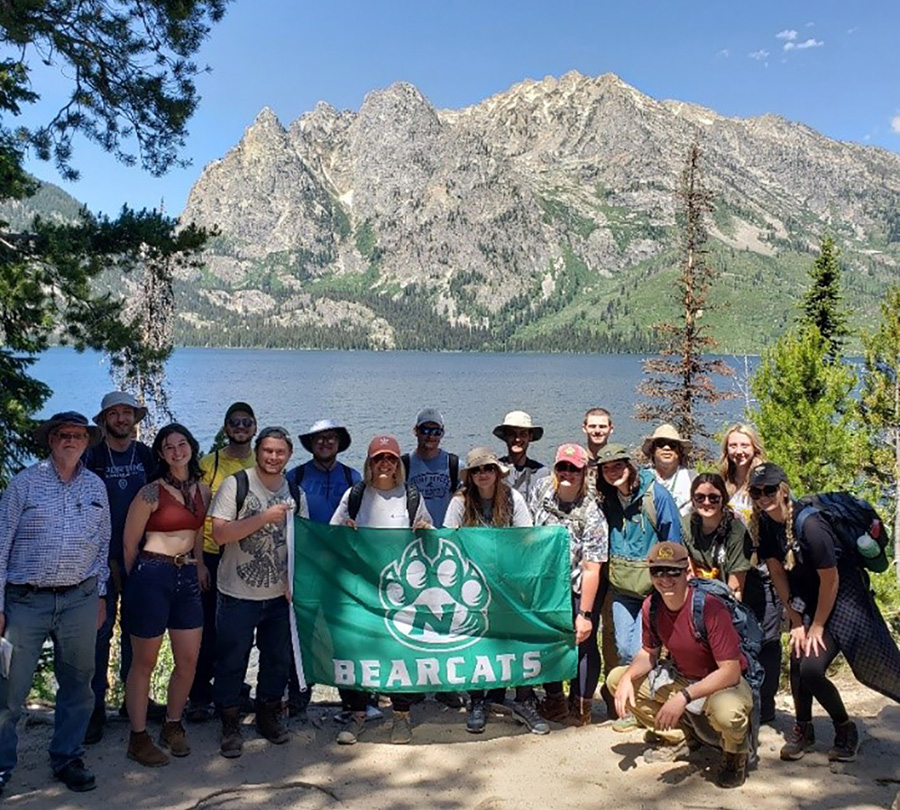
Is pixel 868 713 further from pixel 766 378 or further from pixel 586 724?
pixel 766 378

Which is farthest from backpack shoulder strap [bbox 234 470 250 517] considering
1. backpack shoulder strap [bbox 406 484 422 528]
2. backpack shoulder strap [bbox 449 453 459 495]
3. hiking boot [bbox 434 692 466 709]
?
hiking boot [bbox 434 692 466 709]

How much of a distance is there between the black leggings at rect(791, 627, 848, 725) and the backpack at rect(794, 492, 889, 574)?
54cm

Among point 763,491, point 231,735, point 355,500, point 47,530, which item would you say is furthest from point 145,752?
point 763,491

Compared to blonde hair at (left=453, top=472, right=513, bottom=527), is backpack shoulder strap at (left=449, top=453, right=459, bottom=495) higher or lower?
higher

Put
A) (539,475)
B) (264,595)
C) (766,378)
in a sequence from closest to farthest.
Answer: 1. (264,595)
2. (539,475)
3. (766,378)

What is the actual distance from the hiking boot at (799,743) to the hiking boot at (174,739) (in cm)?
410

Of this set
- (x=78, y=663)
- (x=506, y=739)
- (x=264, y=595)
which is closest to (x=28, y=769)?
(x=78, y=663)

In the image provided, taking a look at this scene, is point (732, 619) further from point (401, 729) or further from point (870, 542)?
point (401, 729)

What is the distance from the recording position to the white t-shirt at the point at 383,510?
5.71m

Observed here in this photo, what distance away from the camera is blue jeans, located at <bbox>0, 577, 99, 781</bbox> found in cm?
446

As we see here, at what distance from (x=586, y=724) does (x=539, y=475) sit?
1956mm

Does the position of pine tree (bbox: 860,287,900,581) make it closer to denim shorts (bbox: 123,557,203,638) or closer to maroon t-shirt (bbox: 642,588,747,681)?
maroon t-shirt (bbox: 642,588,747,681)

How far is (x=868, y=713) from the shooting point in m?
6.15

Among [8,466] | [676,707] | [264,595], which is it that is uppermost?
[8,466]
